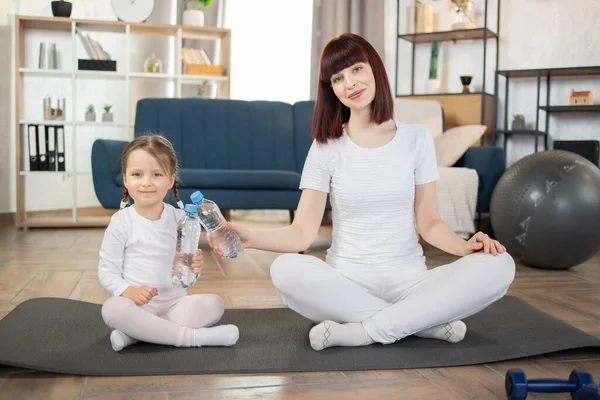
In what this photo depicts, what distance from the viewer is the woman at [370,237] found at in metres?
1.47

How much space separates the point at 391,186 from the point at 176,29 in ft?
11.0

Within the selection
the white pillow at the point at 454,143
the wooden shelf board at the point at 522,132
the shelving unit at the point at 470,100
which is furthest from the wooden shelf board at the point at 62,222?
the wooden shelf board at the point at 522,132

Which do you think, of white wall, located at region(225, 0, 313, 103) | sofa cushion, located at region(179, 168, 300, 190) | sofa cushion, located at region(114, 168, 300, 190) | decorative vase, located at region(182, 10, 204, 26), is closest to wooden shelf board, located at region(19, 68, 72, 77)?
decorative vase, located at region(182, 10, 204, 26)

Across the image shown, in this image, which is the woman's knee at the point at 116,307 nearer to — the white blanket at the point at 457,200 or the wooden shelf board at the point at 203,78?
the white blanket at the point at 457,200

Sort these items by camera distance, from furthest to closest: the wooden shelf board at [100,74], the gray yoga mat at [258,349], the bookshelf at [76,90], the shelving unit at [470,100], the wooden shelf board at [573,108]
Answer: the shelving unit at [470,100]
the wooden shelf board at [100,74]
the bookshelf at [76,90]
the wooden shelf board at [573,108]
the gray yoga mat at [258,349]

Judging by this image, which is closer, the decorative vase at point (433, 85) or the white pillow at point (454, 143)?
the white pillow at point (454, 143)

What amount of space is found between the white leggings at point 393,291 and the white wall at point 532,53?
3248 millimetres

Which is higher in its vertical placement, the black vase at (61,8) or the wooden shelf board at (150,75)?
the black vase at (61,8)

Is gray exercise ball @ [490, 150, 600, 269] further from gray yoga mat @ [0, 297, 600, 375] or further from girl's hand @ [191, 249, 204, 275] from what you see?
girl's hand @ [191, 249, 204, 275]

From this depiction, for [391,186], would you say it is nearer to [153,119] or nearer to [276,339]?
[276,339]

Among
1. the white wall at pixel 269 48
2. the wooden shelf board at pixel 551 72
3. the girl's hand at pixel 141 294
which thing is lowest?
the girl's hand at pixel 141 294

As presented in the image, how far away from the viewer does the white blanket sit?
3.34 m

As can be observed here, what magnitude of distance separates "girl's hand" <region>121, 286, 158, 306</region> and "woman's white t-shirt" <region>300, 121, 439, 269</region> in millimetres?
441

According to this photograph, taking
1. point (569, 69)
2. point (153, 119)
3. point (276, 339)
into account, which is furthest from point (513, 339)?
point (569, 69)
